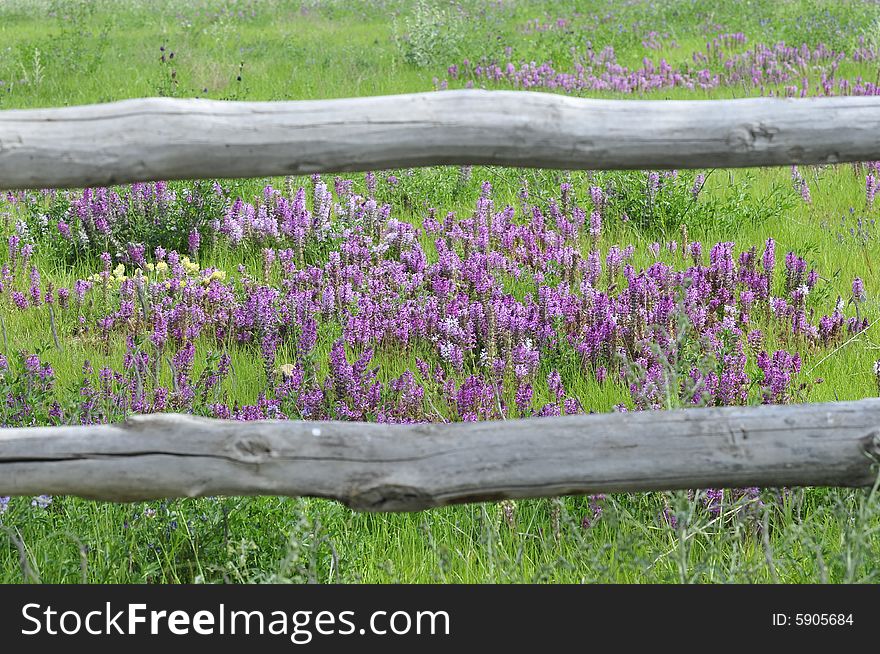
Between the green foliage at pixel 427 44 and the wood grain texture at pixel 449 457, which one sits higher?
the green foliage at pixel 427 44

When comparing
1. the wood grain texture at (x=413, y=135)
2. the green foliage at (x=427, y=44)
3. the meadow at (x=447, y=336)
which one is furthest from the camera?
the green foliage at (x=427, y=44)

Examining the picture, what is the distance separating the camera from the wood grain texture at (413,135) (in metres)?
2.31

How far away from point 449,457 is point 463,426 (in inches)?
3.8

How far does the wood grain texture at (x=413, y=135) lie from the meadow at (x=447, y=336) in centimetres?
59

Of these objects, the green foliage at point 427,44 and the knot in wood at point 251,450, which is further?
the green foliage at point 427,44

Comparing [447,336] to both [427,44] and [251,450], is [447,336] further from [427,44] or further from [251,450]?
[427,44]

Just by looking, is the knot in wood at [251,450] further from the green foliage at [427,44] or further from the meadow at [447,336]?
the green foliage at [427,44]

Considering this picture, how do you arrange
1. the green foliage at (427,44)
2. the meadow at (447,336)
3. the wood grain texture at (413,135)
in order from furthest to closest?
the green foliage at (427,44) < the meadow at (447,336) < the wood grain texture at (413,135)

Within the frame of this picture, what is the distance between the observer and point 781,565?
2.88 metres

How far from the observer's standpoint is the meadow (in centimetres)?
302

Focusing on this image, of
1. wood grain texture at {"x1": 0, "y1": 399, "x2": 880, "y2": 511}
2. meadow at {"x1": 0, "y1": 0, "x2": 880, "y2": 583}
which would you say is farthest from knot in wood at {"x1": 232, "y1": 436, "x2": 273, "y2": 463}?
meadow at {"x1": 0, "y1": 0, "x2": 880, "y2": 583}

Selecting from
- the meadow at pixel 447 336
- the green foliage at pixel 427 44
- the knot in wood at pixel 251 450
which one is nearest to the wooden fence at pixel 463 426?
the knot in wood at pixel 251 450

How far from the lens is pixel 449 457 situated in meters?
2.41

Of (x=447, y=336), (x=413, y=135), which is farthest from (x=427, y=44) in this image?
(x=413, y=135)
